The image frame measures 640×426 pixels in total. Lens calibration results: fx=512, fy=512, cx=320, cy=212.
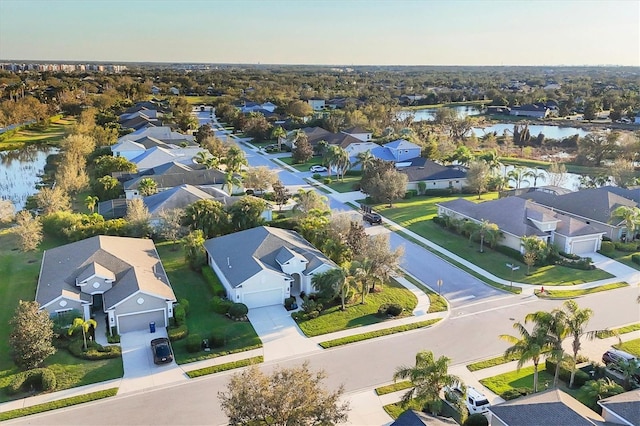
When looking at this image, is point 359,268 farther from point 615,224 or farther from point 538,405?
point 615,224

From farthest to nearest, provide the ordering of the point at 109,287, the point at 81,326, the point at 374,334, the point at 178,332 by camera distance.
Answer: the point at 109,287 → the point at 374,334 → the point at 178,332 → the point at 81,326

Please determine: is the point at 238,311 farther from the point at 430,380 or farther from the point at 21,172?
the point at 21,172

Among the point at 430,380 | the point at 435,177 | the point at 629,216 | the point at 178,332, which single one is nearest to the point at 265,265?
the point at 178,332

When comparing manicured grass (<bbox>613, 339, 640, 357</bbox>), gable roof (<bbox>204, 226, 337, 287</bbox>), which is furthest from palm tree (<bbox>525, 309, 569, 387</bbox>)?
gable roof (<bbox>204, 226, 337, 287</bbox>)

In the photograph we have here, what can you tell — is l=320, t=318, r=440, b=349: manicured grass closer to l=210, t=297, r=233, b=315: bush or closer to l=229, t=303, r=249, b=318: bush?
l=229, t=303, r=249, b=318: bush

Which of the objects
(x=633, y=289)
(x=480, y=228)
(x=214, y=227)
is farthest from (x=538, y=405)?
(x=214, y=227)

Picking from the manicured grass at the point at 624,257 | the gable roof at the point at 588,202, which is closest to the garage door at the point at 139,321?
the manicured grass at the point at 624,257
